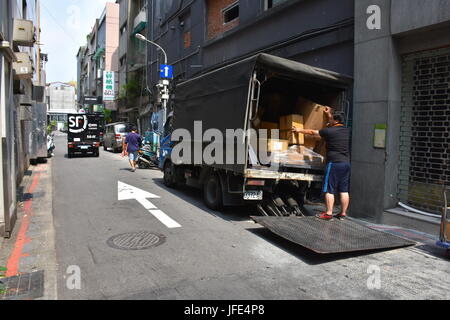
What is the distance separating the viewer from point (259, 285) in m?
4.18

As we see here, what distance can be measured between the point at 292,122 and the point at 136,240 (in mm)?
3978

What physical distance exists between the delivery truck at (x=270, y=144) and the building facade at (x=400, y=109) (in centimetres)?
77

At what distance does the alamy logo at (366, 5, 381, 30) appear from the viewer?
7.41m

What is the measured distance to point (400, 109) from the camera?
7.40 meters

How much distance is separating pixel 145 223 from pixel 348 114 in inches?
201

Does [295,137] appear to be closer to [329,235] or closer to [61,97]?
[329,235]

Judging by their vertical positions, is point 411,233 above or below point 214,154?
below

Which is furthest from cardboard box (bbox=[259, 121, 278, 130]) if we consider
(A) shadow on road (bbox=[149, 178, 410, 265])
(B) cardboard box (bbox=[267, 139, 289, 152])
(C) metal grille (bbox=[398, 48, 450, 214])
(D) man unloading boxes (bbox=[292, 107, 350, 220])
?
(C) metal grille (bbox=[398, 48, 450, 214])

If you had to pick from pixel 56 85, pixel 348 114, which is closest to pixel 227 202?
pixel 348 114

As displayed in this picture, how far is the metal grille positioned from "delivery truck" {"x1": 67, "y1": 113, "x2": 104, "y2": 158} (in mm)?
17488

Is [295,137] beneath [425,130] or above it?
beneath

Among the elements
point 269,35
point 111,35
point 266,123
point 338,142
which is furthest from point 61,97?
point 338,142

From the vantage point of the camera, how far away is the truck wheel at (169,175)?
10742mm
